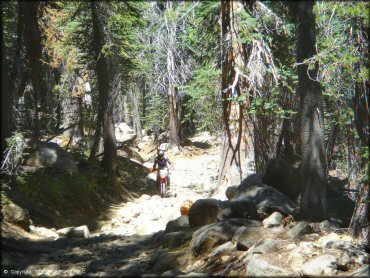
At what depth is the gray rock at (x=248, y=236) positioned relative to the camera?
20.7 ft

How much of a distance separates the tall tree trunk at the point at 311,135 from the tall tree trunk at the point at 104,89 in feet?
28.7

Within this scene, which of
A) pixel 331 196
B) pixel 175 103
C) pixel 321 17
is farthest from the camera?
pixel 175 103

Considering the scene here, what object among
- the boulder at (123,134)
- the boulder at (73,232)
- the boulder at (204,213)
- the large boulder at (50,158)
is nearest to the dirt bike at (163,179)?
A: the large boulder at (50,158)

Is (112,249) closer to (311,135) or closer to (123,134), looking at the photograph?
(311,135)

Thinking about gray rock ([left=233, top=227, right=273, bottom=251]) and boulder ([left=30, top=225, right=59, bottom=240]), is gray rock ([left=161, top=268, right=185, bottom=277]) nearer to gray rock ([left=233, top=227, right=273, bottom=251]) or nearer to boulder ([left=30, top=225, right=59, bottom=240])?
gray rock ([left=233, top=227, right=273, bottom=251])

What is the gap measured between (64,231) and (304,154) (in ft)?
19.5

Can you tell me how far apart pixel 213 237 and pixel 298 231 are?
1.28 metres

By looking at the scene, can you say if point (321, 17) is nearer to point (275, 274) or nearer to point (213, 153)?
point (275, 274)

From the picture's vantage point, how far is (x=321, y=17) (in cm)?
679

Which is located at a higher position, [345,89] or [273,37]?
[273,37]

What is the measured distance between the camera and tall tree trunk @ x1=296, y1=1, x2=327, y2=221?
6898mm

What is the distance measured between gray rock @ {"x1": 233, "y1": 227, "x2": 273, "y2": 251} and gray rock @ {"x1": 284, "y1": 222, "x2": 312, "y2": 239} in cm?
26

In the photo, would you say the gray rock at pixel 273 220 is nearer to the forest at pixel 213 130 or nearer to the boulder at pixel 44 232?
the forest at pixel 213 130

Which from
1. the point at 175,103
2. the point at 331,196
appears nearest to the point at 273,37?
the point at 331,196
